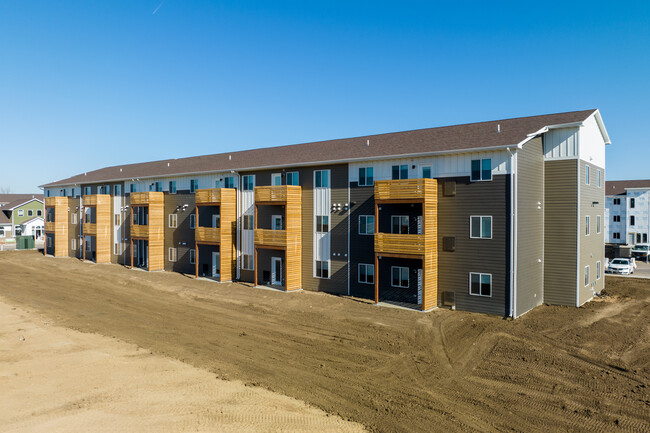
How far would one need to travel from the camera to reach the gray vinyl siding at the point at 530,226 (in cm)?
2434

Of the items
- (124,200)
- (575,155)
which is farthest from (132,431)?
(124,200)

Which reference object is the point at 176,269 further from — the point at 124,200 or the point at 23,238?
the point at 23,238

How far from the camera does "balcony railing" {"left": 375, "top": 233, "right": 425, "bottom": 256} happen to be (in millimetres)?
25197

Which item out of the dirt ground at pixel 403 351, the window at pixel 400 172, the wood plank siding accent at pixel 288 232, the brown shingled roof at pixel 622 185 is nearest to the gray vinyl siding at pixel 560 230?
the dirt ground at pixel 403 351

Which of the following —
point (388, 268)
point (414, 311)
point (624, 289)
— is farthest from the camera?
point (624, 289)

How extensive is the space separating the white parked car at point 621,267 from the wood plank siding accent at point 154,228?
1728 inches

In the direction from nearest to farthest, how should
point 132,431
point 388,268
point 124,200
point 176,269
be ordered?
point 132,431, point 388,268, point 176,269, point 124,200

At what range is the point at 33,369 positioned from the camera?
16297mm

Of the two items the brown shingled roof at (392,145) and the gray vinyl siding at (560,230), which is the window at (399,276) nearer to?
the brown shingled roof at (392,145)

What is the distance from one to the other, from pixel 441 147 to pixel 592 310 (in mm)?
13032

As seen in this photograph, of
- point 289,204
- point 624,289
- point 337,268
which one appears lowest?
point 624,289

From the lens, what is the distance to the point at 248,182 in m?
36.2

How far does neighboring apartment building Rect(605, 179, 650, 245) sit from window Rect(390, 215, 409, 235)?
181 ft

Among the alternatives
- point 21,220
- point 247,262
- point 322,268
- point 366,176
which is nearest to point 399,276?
point 322,268
